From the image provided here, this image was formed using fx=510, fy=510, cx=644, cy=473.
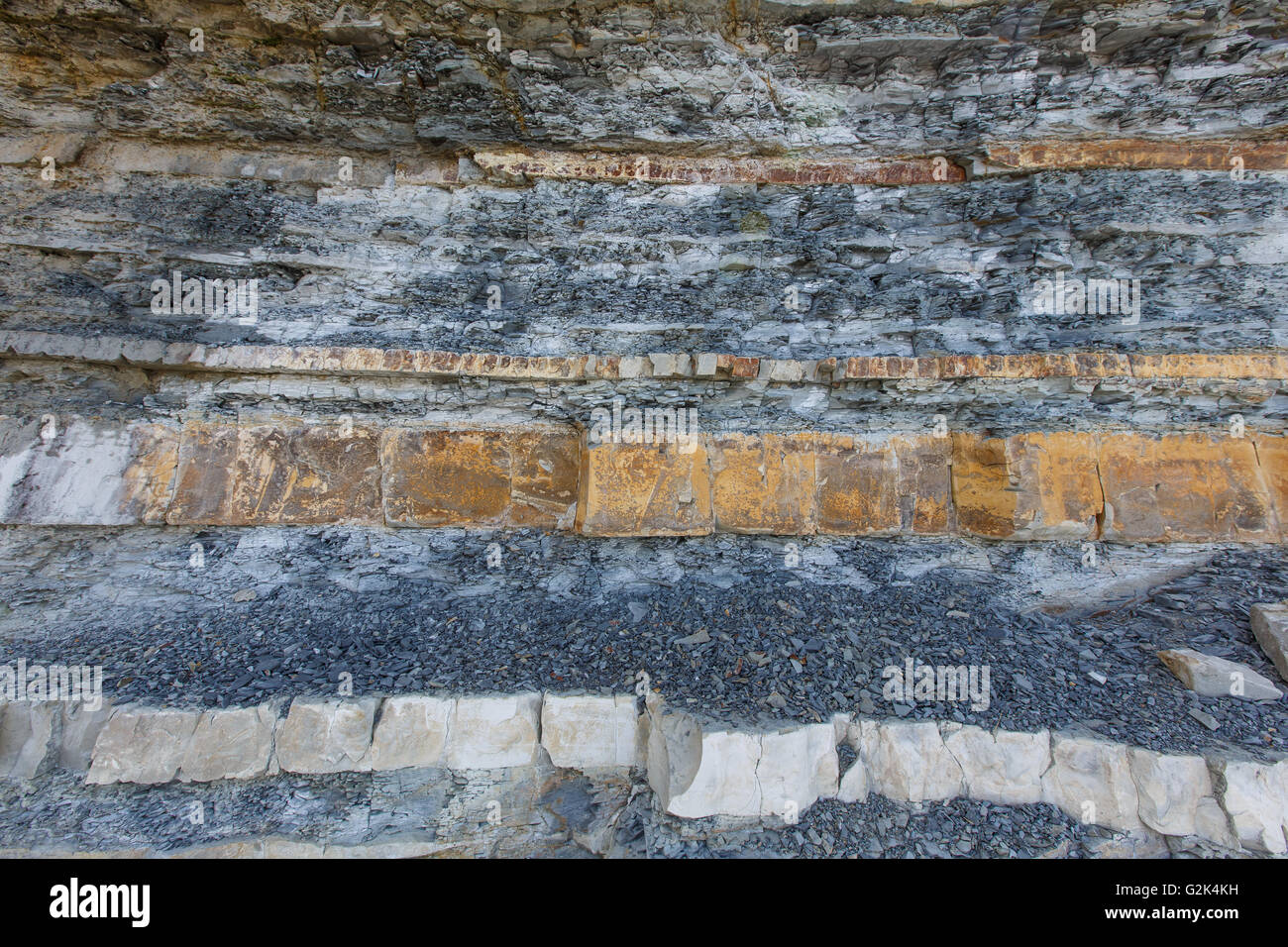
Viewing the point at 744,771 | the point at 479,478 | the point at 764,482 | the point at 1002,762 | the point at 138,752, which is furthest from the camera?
the point at 479,478

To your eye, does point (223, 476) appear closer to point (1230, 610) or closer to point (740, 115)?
point (740, 115)

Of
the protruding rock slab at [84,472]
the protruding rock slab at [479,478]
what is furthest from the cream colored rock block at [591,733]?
the protruding rock slab at [84,472]

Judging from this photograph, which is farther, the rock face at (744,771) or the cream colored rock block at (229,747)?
the cream colored rock block at (229,747)

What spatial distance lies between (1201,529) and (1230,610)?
26.8 inches

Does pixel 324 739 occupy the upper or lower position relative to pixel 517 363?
lower

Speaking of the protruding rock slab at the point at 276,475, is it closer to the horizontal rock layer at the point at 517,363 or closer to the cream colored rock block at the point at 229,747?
the horizontal rock layer at the point at 517,363

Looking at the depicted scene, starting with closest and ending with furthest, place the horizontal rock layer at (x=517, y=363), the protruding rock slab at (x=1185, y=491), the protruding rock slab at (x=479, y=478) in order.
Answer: the protruding rock slab at (x=1185, y=491) → the horizontal rock layer at (x=517, y=363) → the protruding rock slab at (x=479, y=478)

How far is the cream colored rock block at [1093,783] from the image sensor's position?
3164mm

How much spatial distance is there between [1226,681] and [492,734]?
5.10 m

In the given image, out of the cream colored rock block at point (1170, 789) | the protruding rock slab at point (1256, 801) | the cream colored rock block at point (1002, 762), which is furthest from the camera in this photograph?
the cream colored rock block at point (1002, 762)

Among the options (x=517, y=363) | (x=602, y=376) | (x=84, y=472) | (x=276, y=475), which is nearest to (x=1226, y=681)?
(x=602, y=376)

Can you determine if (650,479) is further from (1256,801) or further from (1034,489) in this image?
(1256,801)

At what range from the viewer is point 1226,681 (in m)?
3.54

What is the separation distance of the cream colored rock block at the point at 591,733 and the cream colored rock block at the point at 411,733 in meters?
0.71
